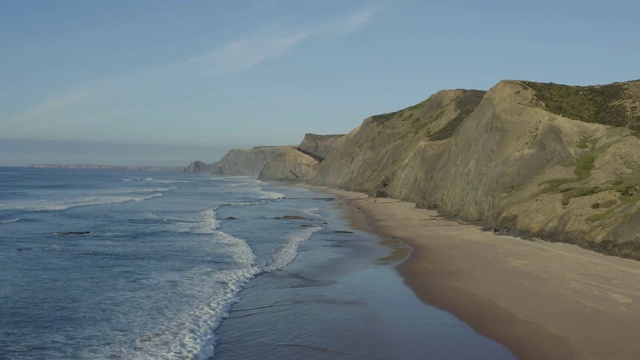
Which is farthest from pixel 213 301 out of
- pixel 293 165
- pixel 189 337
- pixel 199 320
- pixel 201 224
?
pixel 293 165

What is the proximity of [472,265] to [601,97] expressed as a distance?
39.3 m

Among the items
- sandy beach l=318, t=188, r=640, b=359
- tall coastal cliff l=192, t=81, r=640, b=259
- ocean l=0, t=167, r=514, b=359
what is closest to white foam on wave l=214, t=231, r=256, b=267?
ocean l=0, t=167, r=514, b=359

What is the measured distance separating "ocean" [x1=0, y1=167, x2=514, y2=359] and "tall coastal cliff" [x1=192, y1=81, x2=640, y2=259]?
1142 centimetres

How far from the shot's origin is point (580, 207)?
32406 millimetres

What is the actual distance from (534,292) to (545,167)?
25.3 m

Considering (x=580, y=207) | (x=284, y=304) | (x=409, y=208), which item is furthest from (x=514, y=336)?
(x=409, y=208)

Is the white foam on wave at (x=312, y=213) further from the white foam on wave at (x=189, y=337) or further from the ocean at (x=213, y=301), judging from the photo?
the white foam on wave at (x=189, y=337)

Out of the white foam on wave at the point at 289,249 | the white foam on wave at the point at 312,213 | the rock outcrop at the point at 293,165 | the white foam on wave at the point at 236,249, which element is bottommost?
the white foam on wave at the point at 236,249

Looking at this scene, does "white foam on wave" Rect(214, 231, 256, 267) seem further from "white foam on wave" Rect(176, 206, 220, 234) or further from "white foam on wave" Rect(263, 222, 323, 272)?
"white foam on wave" Rect(176, 206, 220, 234)

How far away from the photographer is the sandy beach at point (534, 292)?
14.5m

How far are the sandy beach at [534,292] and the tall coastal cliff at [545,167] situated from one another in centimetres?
243

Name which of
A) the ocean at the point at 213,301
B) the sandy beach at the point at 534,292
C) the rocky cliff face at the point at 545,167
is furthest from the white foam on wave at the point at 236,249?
the rocky cliff face at the point at 545,167

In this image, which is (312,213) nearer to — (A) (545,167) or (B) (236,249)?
(A) (545,167)

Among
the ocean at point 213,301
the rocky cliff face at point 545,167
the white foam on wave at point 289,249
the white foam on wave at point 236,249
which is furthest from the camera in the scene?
the rocky cliff face at point 545,167
